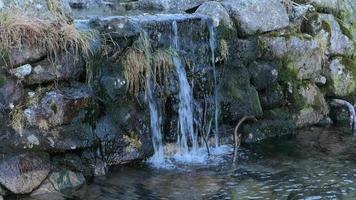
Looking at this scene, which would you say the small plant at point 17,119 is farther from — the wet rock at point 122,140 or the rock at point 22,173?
the wet rock at point 122,140

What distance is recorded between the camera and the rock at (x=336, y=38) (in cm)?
1149

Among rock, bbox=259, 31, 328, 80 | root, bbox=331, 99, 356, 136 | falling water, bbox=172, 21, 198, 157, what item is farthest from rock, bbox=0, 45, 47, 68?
root, bbox=331, 99, 356, 136

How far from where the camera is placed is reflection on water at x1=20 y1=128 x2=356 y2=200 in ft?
24.6

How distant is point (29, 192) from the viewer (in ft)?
24.5

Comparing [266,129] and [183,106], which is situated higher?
[183,106]

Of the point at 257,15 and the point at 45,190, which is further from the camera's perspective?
the point at 257,15

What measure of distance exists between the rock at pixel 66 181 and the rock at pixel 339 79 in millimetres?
5723

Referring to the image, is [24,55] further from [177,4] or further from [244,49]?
[244,49]

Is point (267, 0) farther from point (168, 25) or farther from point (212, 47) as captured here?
point (168, 25)

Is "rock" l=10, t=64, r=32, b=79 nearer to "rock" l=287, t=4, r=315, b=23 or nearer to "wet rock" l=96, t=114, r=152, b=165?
"wet rock" l=96, t=114, r=152, b=165

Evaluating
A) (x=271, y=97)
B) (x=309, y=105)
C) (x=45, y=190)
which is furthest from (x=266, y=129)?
(x=45, y=190)

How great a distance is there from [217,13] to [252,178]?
10.2 feet

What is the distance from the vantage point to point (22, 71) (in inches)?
302

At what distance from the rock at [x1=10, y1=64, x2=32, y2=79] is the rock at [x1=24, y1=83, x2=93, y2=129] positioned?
1.06 feet
